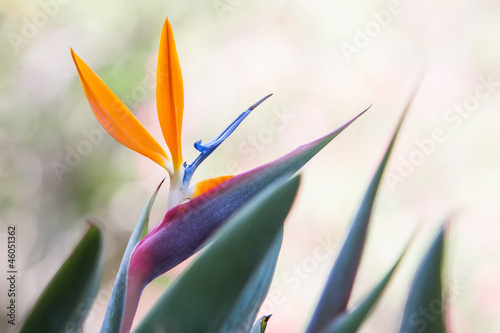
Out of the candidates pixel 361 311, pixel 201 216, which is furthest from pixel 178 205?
pixel 361 311

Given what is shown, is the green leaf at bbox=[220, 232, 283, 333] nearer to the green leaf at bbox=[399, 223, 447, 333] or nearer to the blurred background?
the green leaf at bbox=[399, 223, 447, 333]

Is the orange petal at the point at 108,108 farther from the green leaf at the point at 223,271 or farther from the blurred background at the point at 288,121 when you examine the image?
the blurred background at the point at 288,121

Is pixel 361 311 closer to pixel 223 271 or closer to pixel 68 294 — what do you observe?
pixel 223 271

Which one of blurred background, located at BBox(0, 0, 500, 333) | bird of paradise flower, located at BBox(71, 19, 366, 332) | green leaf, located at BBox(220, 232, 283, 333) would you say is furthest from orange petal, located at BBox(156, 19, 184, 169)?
blurred background, located at BBox(0, 0, 500, 333)

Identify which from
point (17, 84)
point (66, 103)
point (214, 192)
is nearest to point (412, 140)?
point (66, 103)

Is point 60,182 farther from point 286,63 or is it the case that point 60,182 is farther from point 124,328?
point 124,328

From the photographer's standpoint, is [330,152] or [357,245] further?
[330,152]
